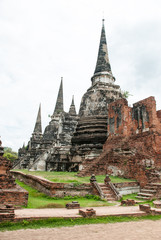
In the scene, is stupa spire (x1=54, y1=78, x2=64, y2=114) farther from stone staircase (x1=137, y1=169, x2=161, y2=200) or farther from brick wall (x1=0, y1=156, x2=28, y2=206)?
brick wall (x1=0, y1=156, x2=28, y2=206)

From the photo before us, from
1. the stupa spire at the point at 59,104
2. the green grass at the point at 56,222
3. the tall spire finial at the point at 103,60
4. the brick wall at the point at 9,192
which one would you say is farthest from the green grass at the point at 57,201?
the stupa spire at the point at 59,104

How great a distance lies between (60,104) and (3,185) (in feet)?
90.5

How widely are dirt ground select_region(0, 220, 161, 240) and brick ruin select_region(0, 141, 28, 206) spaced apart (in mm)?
2301

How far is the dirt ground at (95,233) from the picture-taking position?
4.59 meters

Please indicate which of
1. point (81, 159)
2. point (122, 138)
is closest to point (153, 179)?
point (122, 138)

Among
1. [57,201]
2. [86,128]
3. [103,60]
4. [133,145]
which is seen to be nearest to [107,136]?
[86,128]

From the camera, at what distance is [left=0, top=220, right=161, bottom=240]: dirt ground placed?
459cm

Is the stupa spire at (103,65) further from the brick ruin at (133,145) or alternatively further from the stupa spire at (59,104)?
the stupa spire at (59,104)

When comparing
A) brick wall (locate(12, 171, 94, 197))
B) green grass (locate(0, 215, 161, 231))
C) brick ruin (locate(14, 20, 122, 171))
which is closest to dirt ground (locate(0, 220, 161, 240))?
green grass (locate(0, 215, 161, 231))

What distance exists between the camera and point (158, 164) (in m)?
12.6

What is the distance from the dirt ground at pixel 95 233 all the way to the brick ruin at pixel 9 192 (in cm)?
230

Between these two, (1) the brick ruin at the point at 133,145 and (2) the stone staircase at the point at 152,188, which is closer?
(2) the stone staircase at the point at 152,188

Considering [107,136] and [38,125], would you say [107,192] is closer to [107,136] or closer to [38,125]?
[107,136]

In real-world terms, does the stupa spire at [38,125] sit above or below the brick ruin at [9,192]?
above
